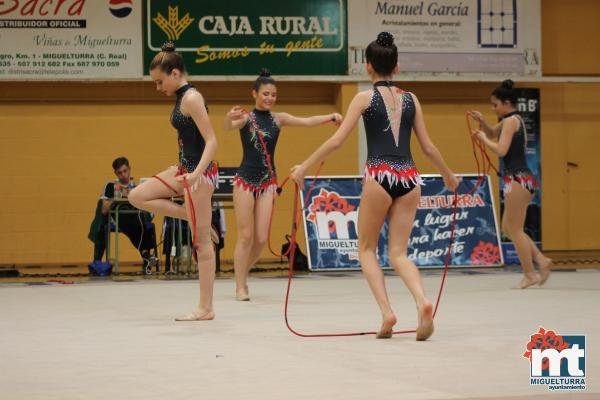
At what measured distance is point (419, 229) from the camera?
1139 cm

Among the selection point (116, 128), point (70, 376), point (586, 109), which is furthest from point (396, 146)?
point (586, 109)

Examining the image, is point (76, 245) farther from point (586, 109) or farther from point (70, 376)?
point (70, 376)

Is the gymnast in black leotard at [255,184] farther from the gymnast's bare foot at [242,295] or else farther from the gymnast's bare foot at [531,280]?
the gymnast's bare foot at [531,280]

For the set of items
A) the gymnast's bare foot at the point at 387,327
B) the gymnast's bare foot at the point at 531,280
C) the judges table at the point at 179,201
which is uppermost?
the judges table at the point at 179,201

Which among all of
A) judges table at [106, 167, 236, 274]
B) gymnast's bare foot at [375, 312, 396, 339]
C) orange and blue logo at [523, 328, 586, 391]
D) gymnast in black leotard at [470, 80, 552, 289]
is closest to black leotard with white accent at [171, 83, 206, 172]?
gymnast's bare foot at [375, 312, 396, 339]

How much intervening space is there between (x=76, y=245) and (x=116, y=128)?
5.61 ft

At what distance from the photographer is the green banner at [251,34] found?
13.7 m

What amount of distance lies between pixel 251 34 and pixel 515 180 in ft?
21.0

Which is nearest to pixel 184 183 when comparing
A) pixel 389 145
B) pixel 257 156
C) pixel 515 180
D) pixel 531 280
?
pixel 389 145

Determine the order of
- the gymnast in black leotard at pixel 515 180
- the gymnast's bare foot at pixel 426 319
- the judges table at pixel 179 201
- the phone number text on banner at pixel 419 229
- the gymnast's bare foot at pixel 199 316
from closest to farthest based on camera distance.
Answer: the gymnast's bare foot at pixel 426 319 → the gymnast's bare foot at pixel 199 316 → the gymnast in black leotard at pixel 515 180 → the judges table at pixel 179 201 → the phone number text on banner at pixel 419 229

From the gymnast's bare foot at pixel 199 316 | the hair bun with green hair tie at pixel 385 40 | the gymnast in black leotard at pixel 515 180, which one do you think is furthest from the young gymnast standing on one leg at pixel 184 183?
the gymnast in black leotard at pixel 515 180

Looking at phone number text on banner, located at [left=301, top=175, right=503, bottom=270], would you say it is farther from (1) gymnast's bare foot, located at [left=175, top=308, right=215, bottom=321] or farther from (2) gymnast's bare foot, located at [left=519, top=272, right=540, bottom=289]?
(1) gymnast's bare foot, located at [left=175, top=308, right=215, bottom=321]

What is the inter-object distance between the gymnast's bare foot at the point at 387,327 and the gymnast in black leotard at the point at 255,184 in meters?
2.56

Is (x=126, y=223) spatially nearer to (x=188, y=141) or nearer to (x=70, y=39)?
(x=70, y=39)
